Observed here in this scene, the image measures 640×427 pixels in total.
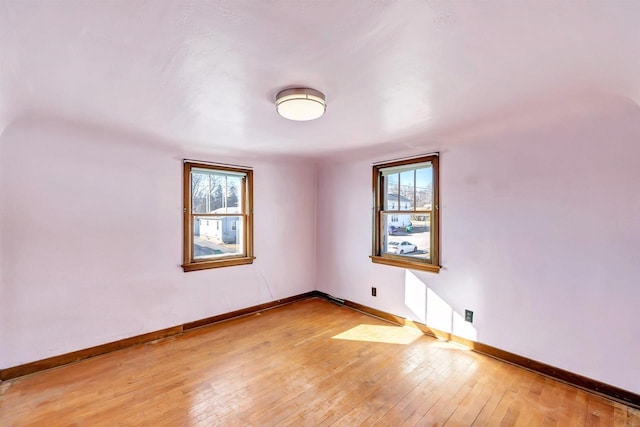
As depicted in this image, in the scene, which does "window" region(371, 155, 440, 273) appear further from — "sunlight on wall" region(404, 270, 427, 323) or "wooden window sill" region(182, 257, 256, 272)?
"wooden window sill" region(182, 257, 256, 272)

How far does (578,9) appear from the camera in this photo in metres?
1.14

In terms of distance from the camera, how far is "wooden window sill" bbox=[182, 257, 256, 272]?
3541mm

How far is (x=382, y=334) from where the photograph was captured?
340 centimetres

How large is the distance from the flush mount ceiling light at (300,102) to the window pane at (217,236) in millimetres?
2306

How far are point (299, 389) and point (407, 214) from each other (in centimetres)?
237

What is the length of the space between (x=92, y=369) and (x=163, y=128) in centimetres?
234

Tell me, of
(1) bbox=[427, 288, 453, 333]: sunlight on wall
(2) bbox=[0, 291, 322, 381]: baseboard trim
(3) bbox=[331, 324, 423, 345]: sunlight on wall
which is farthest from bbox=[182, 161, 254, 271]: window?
(1) bbox=[427, 288, 453, 333]: sunlight on wall

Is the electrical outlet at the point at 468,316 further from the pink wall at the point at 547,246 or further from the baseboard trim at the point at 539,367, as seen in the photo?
the baseboard trim at the point at 539,367

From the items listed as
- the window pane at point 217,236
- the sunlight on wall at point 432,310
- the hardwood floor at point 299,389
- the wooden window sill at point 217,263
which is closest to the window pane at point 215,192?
the window pane at point 217,236

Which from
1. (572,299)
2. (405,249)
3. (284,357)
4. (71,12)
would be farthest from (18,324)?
(572,299)

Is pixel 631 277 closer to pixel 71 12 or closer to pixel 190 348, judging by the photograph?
pixel 71 12

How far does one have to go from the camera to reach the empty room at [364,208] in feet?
4.42

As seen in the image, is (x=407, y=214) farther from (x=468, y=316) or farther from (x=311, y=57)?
(x=311, y=57)

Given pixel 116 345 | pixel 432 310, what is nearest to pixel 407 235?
pixel 432 310
